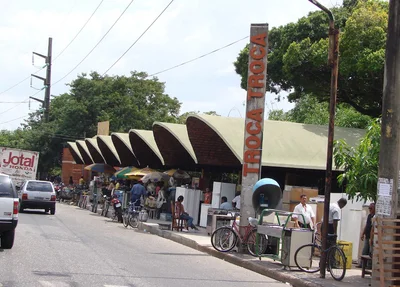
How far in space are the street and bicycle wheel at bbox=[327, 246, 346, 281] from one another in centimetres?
117

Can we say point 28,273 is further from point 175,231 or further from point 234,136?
point 234,136

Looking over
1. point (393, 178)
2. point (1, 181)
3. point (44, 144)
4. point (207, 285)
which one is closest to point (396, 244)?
point (393, 178)

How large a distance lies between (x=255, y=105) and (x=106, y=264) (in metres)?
6.97

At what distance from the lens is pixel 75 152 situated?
6075 cm

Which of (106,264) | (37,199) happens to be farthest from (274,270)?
(37,199)

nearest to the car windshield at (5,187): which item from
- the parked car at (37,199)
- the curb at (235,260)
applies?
the curb at (235,260)

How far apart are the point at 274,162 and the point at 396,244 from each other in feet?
44.1

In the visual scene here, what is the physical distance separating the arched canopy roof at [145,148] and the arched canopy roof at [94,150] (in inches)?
310

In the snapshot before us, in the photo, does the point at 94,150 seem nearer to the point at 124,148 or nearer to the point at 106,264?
the point at 124,148

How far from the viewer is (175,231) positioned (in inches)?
940

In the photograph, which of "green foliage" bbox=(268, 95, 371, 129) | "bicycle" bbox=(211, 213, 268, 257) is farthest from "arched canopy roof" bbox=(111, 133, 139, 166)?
"bicycle" bbox=(211, 213, 268, 257)

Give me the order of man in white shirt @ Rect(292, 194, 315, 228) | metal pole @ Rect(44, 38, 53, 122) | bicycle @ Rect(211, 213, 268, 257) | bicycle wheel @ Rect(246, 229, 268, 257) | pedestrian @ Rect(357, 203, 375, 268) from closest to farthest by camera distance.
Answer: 1. pedestrian @ Rect(357, 203, 375, 268)
2. bicycle wheel @ Rect(246, 229, 268, 257)
3. man in white shirt @ Rect(292, 194, 315, 228)
4. bicycle @ Rect(211, 213, 268, 257)
5. metal pole @ Rect(44, 38, 53, 122)

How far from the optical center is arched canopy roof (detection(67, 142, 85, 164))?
58.9 metres

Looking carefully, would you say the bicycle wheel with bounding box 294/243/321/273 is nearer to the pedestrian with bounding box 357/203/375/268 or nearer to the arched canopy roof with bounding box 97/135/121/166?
the pedestrian with bounding box 357/203/375/268
